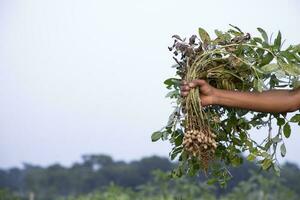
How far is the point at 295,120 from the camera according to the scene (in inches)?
73.4

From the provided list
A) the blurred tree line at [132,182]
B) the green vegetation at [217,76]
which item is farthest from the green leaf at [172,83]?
the blurred tree line at [132,182]

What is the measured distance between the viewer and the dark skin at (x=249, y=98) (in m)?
1.63

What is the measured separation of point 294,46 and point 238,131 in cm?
29

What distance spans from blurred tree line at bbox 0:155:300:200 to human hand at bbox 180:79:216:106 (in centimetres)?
207

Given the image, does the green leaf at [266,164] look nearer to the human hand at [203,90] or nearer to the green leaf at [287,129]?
the green leaf at [287,129]

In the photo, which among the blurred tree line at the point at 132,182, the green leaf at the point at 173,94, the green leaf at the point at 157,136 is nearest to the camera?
the green leaf at the point at 173,94

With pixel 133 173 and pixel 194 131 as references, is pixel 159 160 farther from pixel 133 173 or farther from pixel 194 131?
pixel 194 131

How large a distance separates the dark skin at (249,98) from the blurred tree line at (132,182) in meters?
2.02

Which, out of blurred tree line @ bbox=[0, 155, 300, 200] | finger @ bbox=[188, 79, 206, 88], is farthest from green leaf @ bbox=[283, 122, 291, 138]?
blurred tree line @ bbox=[0, 155, 300, 200]

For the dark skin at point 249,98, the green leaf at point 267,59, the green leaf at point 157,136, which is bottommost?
the green leaf at point 157,136

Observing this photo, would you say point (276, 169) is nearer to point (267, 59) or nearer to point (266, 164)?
point (266, 164)

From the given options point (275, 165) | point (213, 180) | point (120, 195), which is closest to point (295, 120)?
point (275, 165)

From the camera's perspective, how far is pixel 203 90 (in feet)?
5.35

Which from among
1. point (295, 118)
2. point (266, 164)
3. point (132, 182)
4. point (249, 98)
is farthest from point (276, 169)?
point (132, 182)
